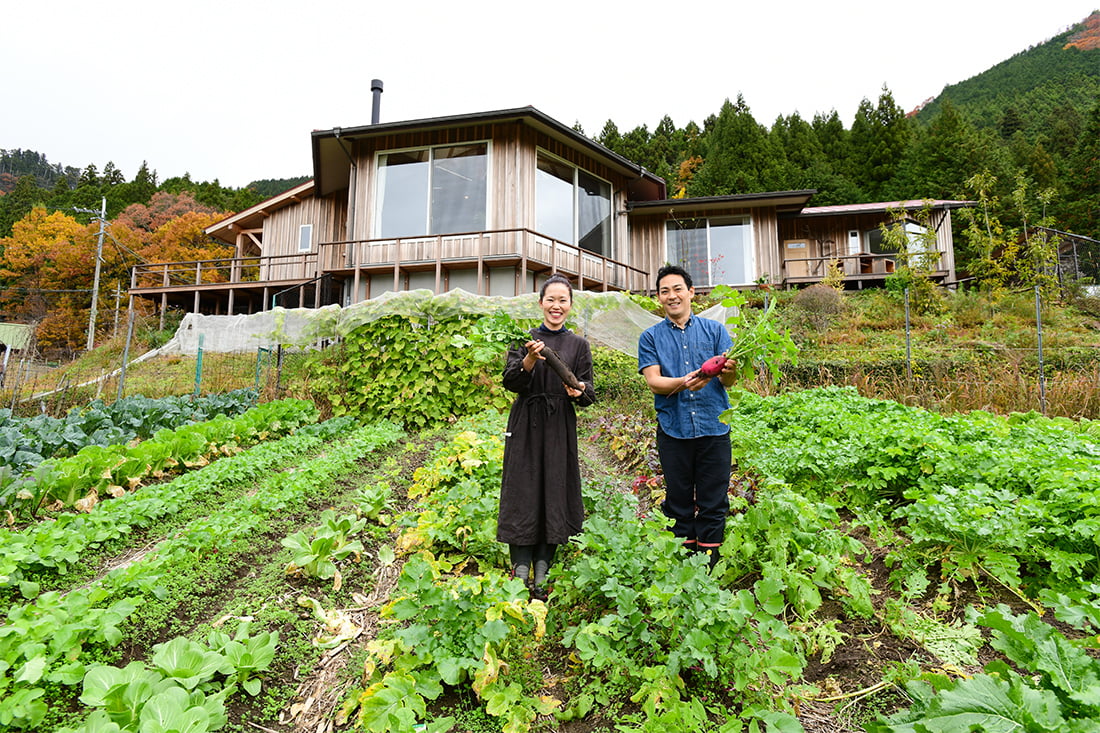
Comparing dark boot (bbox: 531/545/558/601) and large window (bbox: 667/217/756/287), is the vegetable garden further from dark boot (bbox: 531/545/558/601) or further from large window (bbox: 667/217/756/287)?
large window (bbox: 667/217/756/287)

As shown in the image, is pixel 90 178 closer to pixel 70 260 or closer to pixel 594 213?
pixel 70 260

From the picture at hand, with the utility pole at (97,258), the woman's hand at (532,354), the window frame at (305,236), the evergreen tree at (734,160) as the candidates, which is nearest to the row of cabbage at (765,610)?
the woman's hand at (532,354)

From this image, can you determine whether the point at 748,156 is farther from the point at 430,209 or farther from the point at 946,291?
the point at 430,209

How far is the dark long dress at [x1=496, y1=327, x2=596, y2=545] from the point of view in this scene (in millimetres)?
2936

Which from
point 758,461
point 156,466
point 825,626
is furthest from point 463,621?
point 156,466

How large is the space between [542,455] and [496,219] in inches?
418

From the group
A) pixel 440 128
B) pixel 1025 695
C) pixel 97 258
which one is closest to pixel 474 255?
pixel 440 128

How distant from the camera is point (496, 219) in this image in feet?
42.0

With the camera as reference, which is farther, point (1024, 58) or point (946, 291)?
point (1024, 58)

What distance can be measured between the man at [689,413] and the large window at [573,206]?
10.7 metres

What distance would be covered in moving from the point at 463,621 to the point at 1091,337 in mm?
15109

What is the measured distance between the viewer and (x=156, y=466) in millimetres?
5324

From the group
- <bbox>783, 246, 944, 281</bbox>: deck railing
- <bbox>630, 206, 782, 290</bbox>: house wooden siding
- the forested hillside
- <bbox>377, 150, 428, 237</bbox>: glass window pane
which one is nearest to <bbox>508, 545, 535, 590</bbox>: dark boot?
<bbox>377, 150, 428, 237</bbox>: glass window pane

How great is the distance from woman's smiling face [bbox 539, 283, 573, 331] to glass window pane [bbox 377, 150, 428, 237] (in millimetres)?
10885
